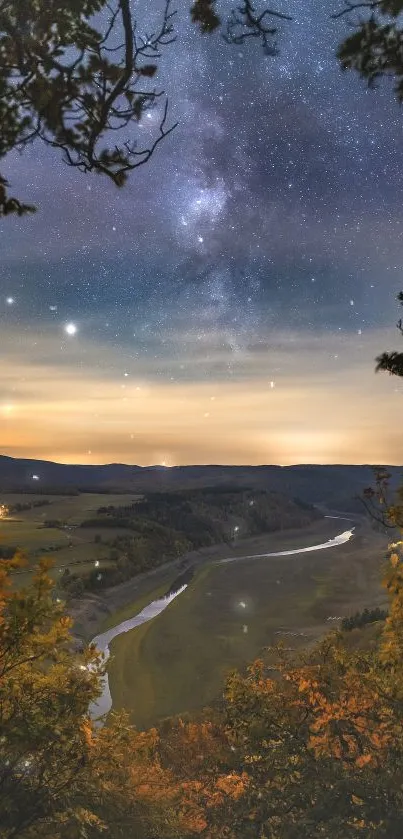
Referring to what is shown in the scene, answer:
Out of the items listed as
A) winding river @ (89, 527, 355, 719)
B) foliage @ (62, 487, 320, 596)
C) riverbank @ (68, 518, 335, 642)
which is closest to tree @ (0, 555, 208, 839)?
winding river @ (89, 527, 355, 719)

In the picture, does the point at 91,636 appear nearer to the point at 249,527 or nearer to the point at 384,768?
the point at 384,768

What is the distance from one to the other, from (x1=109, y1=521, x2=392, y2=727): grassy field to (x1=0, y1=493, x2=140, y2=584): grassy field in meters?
13.0

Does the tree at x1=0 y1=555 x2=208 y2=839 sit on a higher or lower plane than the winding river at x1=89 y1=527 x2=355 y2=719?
higher

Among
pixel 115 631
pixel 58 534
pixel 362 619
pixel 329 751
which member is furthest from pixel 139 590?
pixel 329 751

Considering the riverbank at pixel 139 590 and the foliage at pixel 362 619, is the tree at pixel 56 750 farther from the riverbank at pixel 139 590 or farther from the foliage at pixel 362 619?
the riverbank at pixel 139 590

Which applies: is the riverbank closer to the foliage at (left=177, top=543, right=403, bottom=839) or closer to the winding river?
the winding river

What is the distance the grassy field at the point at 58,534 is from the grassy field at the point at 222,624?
12990 mm

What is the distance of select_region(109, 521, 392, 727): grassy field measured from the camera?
123ft

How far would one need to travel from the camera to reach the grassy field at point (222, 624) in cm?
3738

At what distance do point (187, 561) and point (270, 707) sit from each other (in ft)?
298

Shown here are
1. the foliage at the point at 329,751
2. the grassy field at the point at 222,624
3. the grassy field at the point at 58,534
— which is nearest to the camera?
the foliage at the point at 329,751

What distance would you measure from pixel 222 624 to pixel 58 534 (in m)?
50.2

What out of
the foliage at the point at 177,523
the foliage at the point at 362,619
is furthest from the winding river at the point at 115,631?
the foliage at the point at 362,619

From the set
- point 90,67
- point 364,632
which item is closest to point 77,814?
point 90,67
